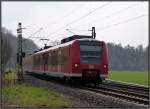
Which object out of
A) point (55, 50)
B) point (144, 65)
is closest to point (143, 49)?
point (144, 65)

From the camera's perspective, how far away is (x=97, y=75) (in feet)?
96.4

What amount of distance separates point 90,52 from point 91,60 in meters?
0.52

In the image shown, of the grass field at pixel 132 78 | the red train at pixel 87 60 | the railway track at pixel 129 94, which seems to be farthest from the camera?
the grass field at pixel 132 78

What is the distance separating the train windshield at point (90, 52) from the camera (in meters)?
29.2

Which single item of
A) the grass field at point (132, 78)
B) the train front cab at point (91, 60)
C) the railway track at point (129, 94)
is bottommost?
the railway track at point (129, 94)

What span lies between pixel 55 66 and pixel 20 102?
1851 centimetres

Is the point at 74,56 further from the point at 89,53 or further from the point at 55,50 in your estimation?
the point at 55,50

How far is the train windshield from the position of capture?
95.7ft

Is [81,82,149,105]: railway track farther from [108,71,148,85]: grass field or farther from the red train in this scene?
[108,71,148,85]: grass field

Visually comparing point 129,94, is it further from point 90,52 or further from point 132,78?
point 132,78

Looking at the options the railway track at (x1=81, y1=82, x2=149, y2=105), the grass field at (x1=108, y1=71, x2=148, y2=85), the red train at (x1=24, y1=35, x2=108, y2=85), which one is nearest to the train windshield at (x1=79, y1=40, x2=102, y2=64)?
the red train at (x1=24, y1=35, x2=108, y2=85)

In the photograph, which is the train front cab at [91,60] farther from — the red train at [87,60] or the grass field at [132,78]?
the grass field at [132,78]

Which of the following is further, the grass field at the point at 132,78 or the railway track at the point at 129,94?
the grass field at the point at 132,78

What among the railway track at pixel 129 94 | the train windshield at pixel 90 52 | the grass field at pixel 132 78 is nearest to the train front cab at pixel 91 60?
the train windshield at pixel 90 52
